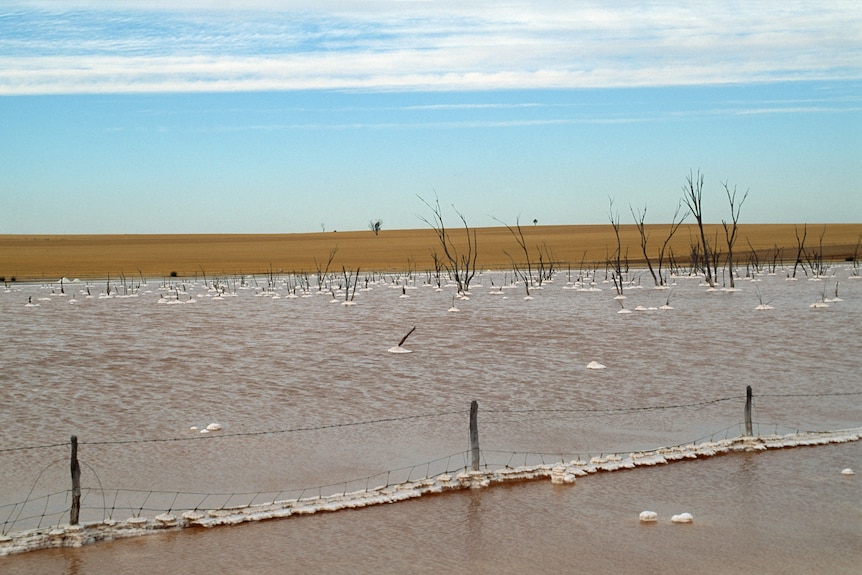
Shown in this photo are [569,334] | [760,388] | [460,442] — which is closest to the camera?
[460,442]

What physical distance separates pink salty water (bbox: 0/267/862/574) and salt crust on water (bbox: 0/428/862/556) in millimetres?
127

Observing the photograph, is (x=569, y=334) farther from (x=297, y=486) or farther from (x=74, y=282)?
(x=74, y=282)

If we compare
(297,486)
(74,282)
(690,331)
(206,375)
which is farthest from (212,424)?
(74,282)

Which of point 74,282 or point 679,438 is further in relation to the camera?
point 74,282

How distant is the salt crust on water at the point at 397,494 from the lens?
694 cm

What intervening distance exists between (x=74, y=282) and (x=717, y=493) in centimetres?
3723

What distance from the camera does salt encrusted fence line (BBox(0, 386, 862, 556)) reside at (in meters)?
7.09

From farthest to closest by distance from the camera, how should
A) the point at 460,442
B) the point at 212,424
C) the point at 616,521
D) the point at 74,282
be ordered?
the point at 74,282, the point at 212,424, the point at 460,442, the point at 616,521

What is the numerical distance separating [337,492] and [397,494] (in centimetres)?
57

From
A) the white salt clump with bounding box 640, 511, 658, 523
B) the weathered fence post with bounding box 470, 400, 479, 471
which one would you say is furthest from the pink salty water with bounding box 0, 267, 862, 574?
the weathered fence post with bounding box 470, 400, 479, 471

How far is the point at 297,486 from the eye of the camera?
841cm

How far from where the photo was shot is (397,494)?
8.06 m

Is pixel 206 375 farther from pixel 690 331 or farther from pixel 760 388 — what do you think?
pixel 690 331

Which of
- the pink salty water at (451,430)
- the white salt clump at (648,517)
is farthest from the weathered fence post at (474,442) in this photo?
the white salt clump at (648,517)
